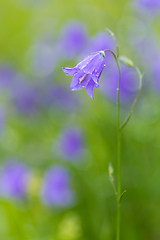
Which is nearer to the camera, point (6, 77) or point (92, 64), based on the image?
point (92, 64)

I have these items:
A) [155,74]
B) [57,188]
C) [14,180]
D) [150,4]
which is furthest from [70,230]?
[150,4]

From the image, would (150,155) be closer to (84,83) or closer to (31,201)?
(31,201)

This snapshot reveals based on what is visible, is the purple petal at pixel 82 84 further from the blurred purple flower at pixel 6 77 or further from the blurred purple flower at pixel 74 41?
the blurred purple flower at pixel 6 77

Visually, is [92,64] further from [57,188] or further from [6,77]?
[6,77]

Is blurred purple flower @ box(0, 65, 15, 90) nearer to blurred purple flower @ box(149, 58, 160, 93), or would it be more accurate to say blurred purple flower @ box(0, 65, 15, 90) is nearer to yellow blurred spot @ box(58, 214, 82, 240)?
blurred purple flower @ box(149, 58, 160, 93)

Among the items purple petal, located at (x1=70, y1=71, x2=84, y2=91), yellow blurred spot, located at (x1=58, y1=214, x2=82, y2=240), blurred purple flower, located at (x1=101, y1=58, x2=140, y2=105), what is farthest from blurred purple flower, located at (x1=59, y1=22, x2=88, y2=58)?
purple petal, located at (x1=70, y1=71, x2=84, y2=91)

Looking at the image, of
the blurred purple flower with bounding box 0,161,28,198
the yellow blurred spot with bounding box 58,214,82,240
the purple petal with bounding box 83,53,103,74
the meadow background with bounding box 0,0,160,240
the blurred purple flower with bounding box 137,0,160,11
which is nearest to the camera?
the purple petal with bounding box 83,53,103,74
